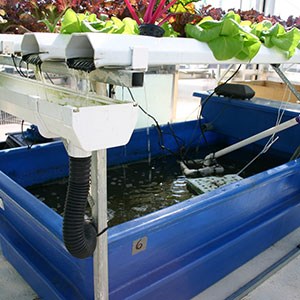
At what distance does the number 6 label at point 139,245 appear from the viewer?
3.67 feet

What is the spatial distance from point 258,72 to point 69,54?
519 centimetres

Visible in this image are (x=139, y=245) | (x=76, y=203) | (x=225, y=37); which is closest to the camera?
(x=76, y=203)

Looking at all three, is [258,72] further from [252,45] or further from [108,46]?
[108,46]

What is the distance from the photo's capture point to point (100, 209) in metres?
0.88

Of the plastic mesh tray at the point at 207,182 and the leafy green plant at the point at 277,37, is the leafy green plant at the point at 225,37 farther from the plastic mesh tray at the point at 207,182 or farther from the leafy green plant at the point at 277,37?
the plastic mesh tray at the point at 207,182

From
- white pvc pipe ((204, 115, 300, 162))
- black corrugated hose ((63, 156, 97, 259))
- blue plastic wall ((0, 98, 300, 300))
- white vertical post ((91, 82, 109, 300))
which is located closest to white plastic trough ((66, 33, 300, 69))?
white vertical post ((91, 82, 109, 300))

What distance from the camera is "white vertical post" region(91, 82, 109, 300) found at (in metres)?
0.84

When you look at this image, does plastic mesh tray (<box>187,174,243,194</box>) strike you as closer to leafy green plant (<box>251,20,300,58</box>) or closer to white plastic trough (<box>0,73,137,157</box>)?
leafy green plant (<box>251,20,300,58</box>)

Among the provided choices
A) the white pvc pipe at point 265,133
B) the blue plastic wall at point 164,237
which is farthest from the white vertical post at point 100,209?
the white pvc pipe at point 265,133

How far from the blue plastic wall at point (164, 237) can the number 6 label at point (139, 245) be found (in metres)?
0.02

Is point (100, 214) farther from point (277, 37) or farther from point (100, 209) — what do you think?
point (277, 37)

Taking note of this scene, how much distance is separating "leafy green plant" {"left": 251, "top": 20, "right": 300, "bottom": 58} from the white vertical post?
0.65 m

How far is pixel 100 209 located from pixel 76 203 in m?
0.09

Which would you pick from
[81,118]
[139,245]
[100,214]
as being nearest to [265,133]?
[139,245]
